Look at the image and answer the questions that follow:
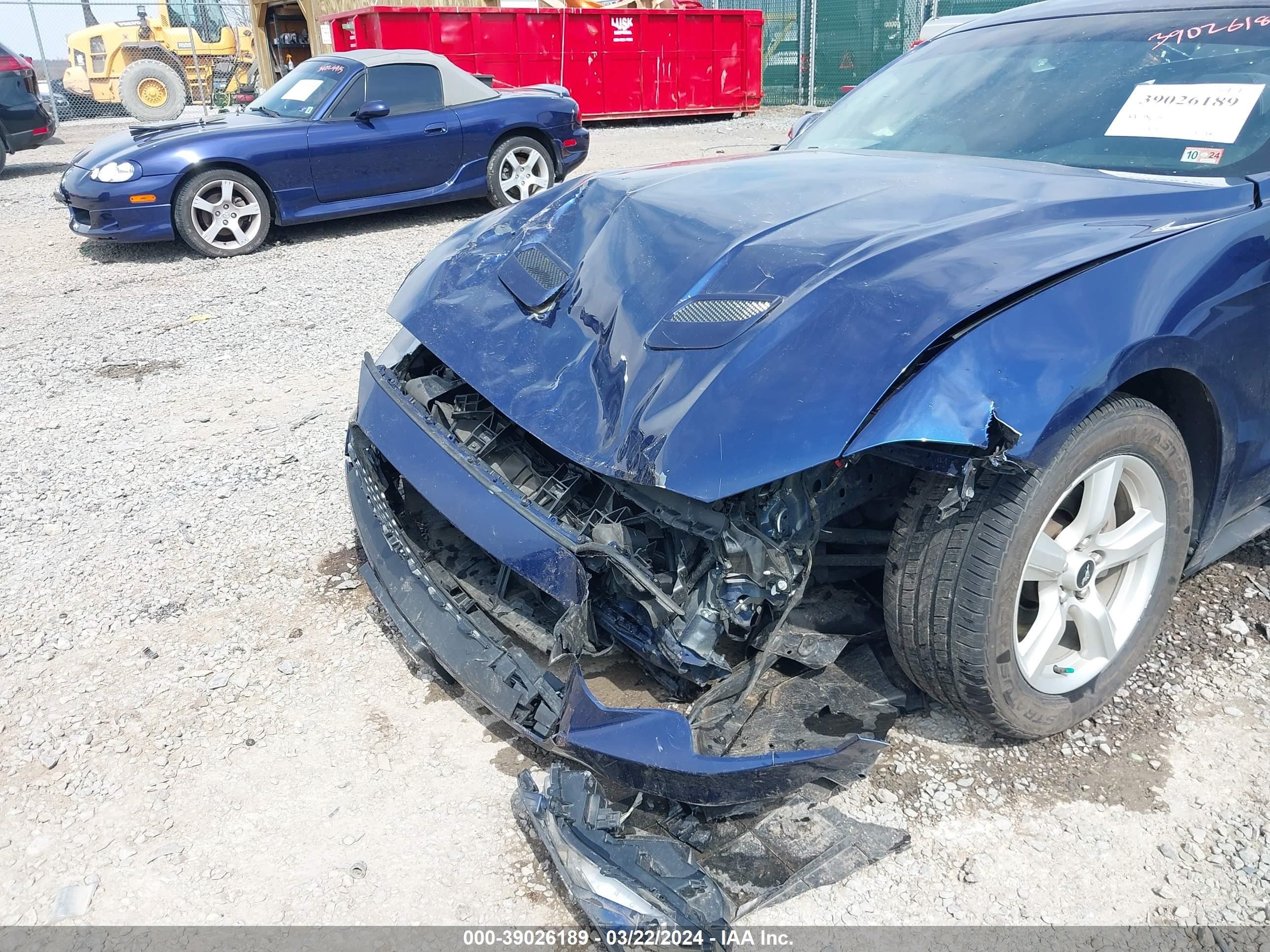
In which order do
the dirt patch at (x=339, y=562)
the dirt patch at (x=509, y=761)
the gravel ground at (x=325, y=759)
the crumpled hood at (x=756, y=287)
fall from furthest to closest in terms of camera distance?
the dirt patch at (x=339, y=562)
the dirt patch at (x=509, y=761)
the gravel ground at (x=325, y=759)
the crumpled hood at (x=756, y=287)

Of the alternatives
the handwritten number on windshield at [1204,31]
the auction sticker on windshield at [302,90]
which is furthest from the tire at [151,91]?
the handwritten number on windshield at [1204,31]

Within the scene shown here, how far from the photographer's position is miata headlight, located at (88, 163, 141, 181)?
23.6ft

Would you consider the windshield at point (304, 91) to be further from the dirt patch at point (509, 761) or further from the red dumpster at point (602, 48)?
the dirt patch at point (509, 761)

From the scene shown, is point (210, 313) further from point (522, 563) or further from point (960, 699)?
point (960, 699)

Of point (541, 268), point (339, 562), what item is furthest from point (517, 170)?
point (541, 268)

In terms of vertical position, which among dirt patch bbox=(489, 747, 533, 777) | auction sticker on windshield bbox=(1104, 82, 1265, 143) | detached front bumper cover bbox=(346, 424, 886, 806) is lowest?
dirt patch bbox=(489, 747, 533, 777)

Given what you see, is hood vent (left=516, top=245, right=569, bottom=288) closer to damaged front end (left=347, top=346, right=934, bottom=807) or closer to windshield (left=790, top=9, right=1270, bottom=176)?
damaged front end (left=347, top=346, right=934, bottom=807)

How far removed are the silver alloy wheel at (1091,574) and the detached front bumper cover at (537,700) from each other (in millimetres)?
560

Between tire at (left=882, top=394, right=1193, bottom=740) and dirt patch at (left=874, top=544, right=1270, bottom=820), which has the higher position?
tire at (left=882, top=394, right=1193, bottom=740)

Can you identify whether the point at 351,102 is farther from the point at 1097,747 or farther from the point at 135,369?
the point at 1097,747

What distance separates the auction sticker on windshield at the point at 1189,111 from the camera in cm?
261

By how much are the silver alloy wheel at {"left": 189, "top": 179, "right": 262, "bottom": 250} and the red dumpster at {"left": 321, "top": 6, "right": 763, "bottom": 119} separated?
276 inches

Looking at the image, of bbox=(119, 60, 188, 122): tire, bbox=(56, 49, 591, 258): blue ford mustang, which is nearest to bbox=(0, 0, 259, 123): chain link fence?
bbox=(119, 60, 188, 122): tire

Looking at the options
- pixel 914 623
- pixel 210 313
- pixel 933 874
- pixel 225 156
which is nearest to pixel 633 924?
pixel 933 874
